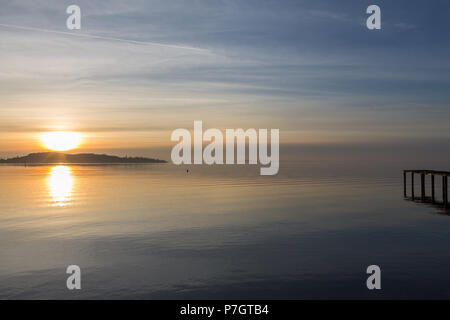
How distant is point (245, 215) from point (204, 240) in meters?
10.6

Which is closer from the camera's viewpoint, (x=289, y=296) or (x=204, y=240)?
(x=289, y=296)

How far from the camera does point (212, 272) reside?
17656 millimetres

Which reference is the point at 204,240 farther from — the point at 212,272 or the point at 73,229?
the point at 73,229

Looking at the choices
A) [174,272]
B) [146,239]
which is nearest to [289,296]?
[174,272]

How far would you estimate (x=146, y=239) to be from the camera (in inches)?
993

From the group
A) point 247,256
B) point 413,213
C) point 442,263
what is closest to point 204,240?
point 247,256

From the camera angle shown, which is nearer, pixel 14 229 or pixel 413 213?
pixel 14 229
